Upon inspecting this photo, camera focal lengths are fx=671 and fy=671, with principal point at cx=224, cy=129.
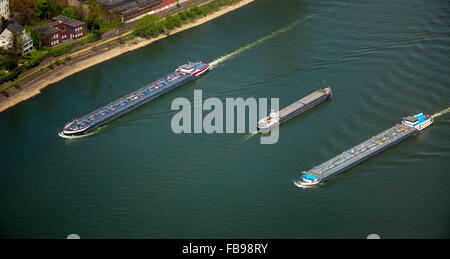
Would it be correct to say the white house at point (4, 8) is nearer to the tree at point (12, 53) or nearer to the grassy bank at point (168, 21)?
the tree at point (12, 53)

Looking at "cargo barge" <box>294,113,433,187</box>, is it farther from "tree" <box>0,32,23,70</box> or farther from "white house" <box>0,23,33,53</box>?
"white house" <box>0,23,33,53</box>

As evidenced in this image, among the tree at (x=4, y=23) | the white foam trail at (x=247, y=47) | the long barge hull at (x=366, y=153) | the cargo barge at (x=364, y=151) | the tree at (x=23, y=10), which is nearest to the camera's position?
the cargo barge at (x=364, y=151)

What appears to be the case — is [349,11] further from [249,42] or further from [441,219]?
[441,219]

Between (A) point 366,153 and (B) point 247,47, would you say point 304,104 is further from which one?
(B) point 247,47

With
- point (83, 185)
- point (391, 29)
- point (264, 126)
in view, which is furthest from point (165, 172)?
point (391, 29)

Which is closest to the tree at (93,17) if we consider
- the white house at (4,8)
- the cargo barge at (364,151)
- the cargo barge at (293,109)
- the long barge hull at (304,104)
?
the white house at (4,8)


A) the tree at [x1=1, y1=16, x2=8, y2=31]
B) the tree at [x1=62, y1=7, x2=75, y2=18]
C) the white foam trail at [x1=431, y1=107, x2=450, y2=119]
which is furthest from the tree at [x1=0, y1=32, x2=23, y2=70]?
the white foam trail at [x1=431, y1=107, x2=450, y2=119]
